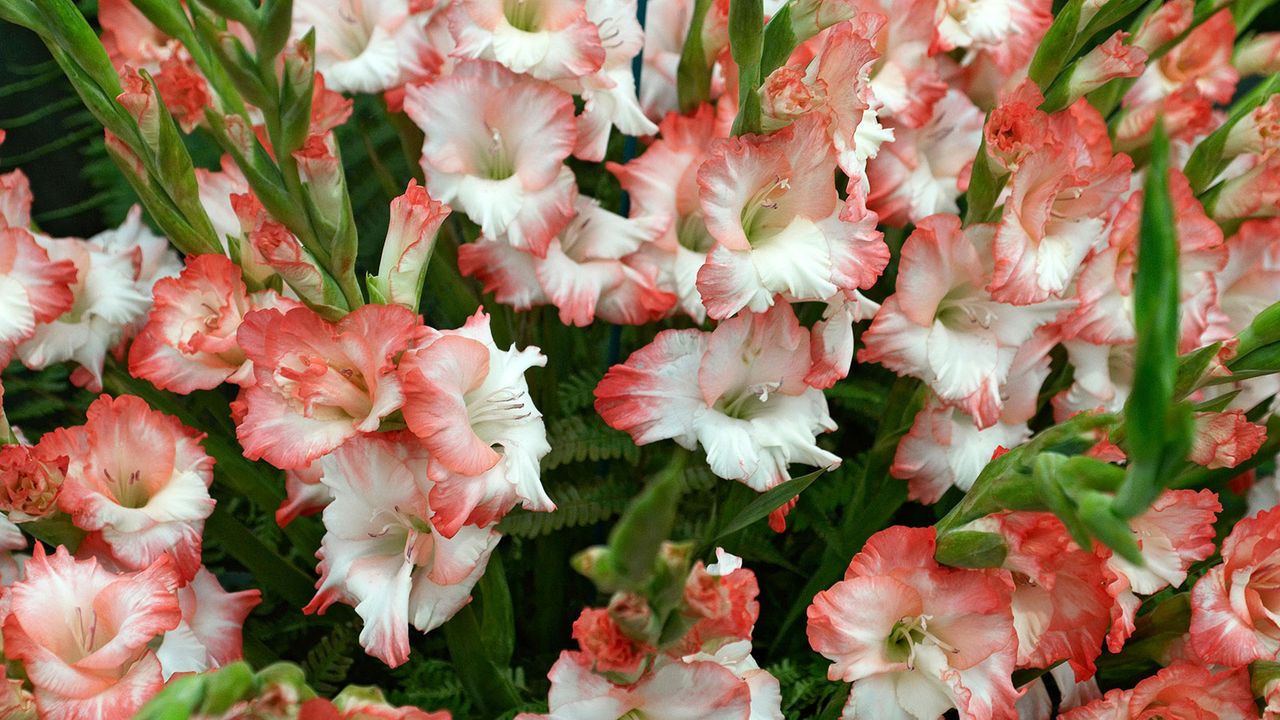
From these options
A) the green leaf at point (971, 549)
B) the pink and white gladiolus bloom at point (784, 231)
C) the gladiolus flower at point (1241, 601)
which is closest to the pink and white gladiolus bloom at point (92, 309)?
the pink and white gladiolus bloom at point (784, 231)

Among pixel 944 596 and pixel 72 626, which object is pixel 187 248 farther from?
pixel 944 596

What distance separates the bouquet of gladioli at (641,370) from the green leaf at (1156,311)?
5cm

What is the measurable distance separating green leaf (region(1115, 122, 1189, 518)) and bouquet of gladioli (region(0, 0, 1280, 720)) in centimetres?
5

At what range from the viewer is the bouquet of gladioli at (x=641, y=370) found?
461mm

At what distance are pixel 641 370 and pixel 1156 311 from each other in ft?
0.94

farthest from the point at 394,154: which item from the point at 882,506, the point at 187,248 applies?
the point at 882,506

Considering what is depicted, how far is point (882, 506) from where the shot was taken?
2.09 ft

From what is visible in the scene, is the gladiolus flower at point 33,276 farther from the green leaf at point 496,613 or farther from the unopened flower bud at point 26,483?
the green leaf at point 496,613

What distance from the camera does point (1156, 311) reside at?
287mm

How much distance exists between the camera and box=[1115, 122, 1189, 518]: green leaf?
286 mm

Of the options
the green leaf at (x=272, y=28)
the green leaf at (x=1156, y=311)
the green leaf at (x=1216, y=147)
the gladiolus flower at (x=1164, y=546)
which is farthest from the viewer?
the green leaf at (x=1216, y=147)

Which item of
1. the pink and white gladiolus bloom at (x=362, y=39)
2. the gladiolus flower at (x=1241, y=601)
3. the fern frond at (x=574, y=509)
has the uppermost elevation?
the pink and white gladiolus bloom at (x=362, y=39)

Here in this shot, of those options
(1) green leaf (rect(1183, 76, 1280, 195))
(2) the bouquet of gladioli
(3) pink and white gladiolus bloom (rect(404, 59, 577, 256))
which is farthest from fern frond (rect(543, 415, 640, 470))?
(1) green leaf (rect(1183, 76, 1280, 195))

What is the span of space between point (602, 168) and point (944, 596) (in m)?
0.33
